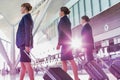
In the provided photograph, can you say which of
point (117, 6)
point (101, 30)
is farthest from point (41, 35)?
point (117, 6)

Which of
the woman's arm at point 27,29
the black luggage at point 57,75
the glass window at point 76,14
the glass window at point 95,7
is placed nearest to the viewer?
the black luggage at point 57,75

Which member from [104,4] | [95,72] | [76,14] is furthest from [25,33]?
[76,14]

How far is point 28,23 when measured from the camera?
14.4 ft

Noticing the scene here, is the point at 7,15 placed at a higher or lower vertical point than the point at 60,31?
higher

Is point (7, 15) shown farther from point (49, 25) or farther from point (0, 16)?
point (49, 25)

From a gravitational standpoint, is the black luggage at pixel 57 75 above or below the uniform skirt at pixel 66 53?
below

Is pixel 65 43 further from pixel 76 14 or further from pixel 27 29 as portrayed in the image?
pixel 76 14

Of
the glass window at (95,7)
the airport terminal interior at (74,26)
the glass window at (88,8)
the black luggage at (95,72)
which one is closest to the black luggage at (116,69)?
the black luggage at (95,72)

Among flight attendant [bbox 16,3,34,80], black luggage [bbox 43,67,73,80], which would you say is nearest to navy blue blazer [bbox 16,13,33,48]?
flight attendant [bbox 16,3,34,80]

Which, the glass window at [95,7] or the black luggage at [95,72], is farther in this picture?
the glass window at [95,7]

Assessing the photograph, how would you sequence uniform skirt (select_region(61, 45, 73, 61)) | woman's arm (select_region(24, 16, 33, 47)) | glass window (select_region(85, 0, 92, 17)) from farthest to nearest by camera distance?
glass window (select_region(85, 0, 92, 17))
uniform skirt (select_region(61, 45, 73, 61))
woman's arm (select_region(24, 16, 33, 47))

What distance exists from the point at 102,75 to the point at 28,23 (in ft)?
5.50

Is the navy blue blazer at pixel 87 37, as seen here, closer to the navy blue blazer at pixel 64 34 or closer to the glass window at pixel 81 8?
the navy blue blazer at pixel 64 34

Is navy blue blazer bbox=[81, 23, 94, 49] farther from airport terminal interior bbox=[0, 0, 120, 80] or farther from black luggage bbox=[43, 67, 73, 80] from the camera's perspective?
airport terminal interior bbox=[0, 0, 120, 80]
